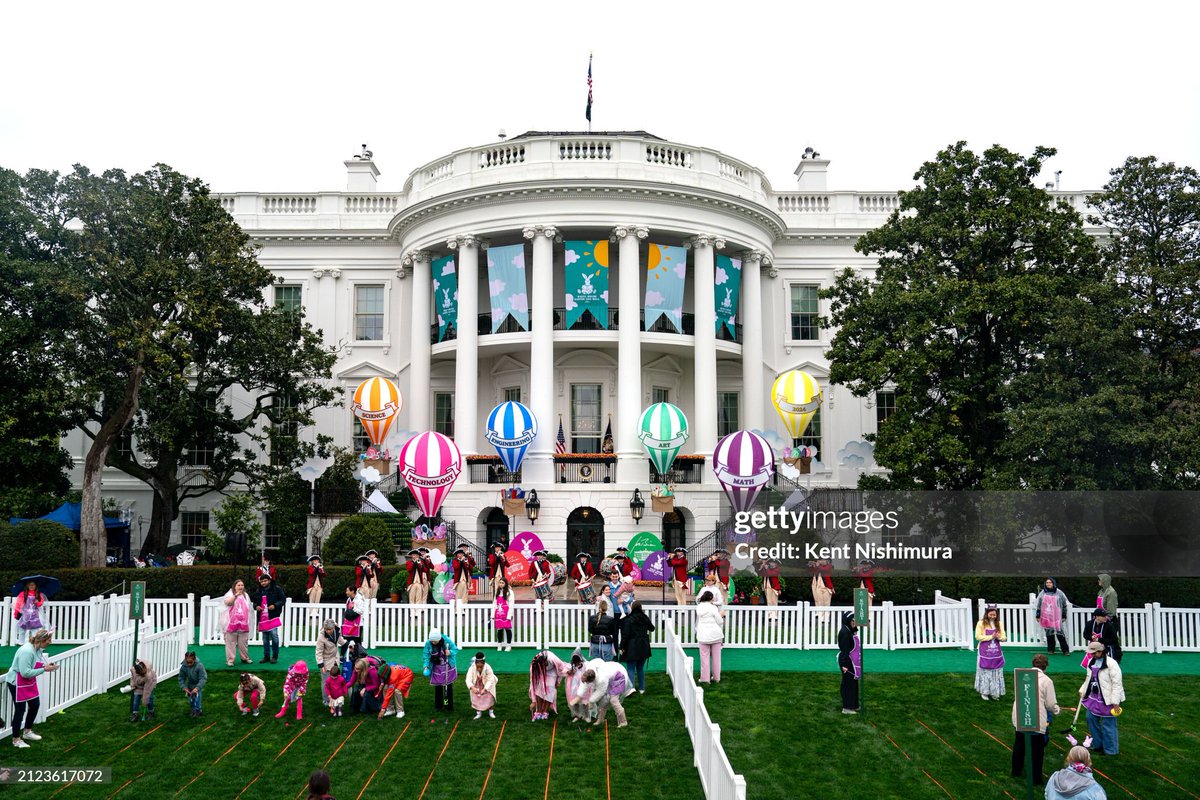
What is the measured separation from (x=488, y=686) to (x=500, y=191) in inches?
850

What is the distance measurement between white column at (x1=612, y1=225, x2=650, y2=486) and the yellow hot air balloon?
446 cm

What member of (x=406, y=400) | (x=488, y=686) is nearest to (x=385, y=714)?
(x=488, y=686)

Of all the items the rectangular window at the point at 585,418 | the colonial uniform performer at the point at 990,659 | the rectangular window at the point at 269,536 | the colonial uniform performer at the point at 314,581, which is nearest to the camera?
the colonial uniform performer at the point at 990,659

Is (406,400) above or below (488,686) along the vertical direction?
above

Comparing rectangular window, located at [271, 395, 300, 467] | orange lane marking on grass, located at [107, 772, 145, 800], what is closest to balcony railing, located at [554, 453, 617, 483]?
rectangular window, located at [271, 395, 300, 467]

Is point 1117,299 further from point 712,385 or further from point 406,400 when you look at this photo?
point 406,400

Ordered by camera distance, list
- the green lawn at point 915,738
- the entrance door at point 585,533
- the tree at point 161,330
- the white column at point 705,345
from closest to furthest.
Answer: the green lawn at point 915,738 → the tree at point 161,330 → the entrance door at point 585,533 → the white column at point 705,345

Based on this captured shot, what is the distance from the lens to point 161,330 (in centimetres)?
2666

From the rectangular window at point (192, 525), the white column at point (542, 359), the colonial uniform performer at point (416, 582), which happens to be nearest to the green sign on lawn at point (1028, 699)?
the colonial uniform performer at point (416, 582)

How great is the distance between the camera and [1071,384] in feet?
74.5

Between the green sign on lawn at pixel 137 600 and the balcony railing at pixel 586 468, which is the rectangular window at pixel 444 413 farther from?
the green sign on lawn at pixel 137 600

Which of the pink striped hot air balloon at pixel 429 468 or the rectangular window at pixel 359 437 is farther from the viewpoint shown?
the rectangular window at pixel 359 437

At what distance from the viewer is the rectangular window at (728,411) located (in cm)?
3641

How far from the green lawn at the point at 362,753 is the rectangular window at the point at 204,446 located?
1738 cm
